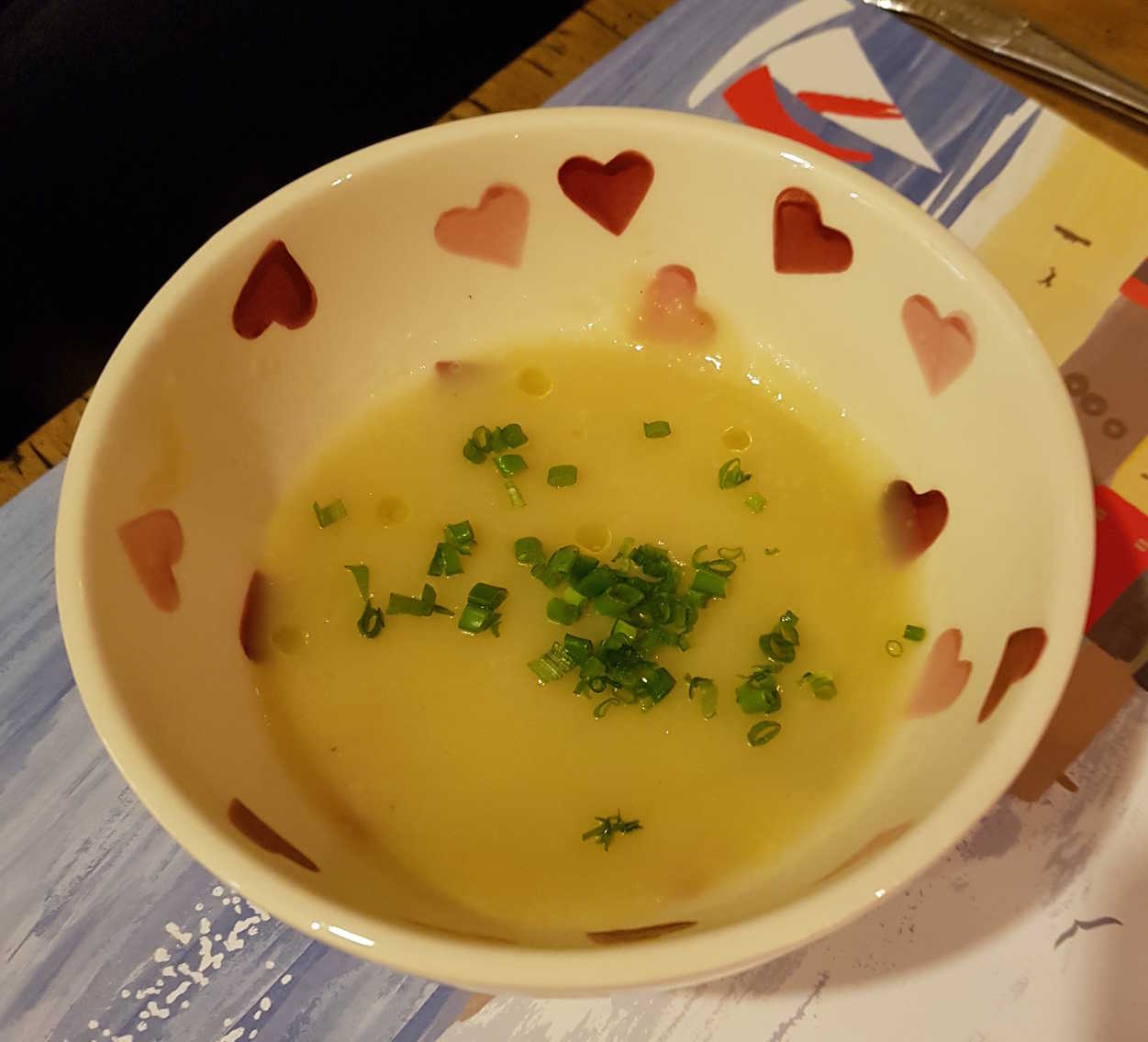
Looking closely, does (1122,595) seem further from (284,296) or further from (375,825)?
(284,296)

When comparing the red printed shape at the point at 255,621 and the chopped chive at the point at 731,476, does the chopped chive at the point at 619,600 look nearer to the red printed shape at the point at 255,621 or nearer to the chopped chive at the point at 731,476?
the chopped chive at the point at 731,476

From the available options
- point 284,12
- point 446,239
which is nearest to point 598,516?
point 446,239

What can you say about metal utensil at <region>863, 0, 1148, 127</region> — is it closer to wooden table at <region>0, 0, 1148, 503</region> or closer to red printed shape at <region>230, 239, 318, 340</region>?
wooden table at <region>0, 0, 1148, 503</region>

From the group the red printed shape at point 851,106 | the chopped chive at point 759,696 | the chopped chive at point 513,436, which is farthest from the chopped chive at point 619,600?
the red printed shape at point 851,106

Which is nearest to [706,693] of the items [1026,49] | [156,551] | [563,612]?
[563,612]

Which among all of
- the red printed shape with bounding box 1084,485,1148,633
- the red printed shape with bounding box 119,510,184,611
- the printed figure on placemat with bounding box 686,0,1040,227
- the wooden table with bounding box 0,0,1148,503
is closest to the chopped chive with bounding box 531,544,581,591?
the red printed shape with bounding box 119,510,184,611

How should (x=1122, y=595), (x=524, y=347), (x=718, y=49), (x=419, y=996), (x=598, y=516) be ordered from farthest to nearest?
(x=718, y=49) < (x=524, y=347) < (x=598, y=516) < (x=1122, y=595) < (x=419, y=996)
